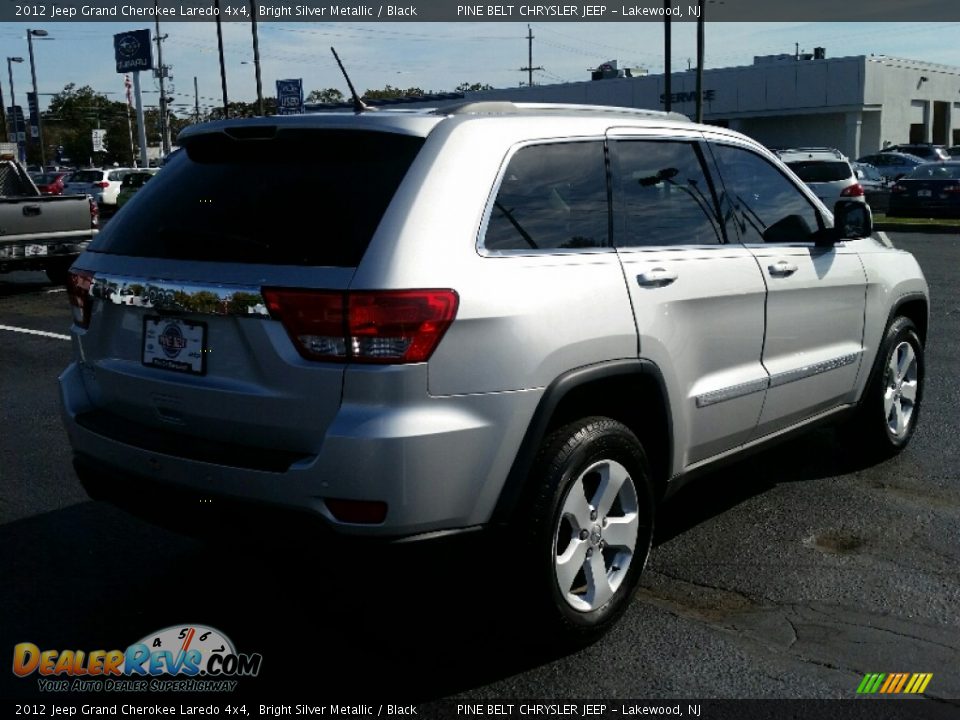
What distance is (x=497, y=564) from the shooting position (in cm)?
354

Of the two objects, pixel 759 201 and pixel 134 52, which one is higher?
pixel 134 52

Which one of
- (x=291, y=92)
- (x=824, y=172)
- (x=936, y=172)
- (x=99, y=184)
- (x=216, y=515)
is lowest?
(x=99, y=184)

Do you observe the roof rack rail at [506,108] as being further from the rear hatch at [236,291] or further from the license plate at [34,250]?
the license plate at [34,250]

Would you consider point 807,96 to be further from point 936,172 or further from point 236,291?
point 236,291

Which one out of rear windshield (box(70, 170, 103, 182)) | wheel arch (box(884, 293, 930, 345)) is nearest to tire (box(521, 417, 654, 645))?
wheel arch (box(884, 293, 930, 345))

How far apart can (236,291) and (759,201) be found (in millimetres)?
2588

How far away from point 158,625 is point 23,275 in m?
14.8

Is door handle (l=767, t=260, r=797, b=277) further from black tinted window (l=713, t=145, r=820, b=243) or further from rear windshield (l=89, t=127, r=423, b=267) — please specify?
rear windshield (l=89, t=127, r=423, b=267)

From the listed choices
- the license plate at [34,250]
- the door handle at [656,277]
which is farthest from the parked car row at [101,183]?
the door handle at [656,277]

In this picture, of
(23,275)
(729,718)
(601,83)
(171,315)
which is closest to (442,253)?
(171,315)

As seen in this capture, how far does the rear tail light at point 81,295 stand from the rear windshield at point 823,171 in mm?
19300

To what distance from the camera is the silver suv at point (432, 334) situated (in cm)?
326

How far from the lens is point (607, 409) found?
4.02 m

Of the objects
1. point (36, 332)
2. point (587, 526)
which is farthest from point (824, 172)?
point (587, 526)
